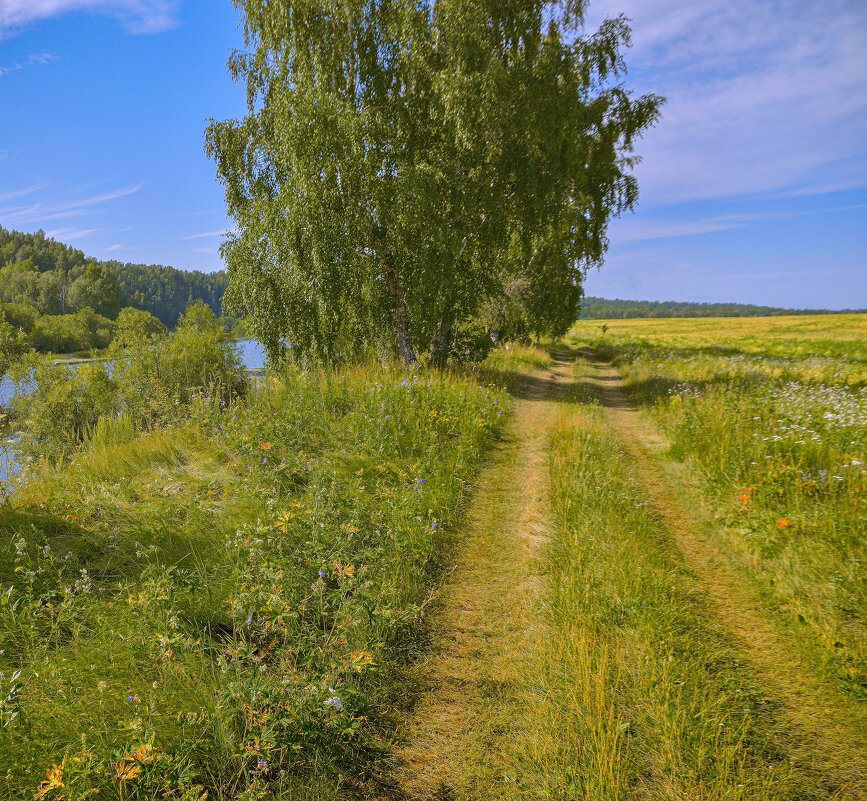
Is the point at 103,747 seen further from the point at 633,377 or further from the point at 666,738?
the point at 633,377

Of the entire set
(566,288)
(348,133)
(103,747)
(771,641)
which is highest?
(348,133)

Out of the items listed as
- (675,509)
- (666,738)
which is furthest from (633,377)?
(666,738)

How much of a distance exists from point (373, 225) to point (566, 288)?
10906 mm

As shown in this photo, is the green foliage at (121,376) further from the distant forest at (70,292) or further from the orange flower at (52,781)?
the distant forest at (70,292)

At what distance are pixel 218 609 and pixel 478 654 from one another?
2.06 m

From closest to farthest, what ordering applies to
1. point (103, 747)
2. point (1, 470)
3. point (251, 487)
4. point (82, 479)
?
point (103, 747) → point (251, 487) → point (82, 479) → point (1, 470)

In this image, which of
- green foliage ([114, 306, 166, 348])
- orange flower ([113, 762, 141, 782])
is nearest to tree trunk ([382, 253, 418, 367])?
green foliage ([114, 306, 166, 348])

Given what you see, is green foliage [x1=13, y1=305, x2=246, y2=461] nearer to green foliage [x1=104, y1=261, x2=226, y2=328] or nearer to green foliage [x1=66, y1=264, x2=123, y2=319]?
green foliage [x1=66, y1=264, x2=123, y2=319]

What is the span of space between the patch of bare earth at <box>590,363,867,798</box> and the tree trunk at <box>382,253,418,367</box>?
27.3 feet

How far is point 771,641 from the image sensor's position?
3646 millimetres

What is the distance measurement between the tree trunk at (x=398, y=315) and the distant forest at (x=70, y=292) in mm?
37744

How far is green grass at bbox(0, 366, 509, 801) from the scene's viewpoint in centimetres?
248

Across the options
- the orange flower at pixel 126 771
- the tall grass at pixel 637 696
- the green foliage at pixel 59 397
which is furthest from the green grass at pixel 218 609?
the green foliage at pixel 59 397

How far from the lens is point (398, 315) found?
1398 cm
